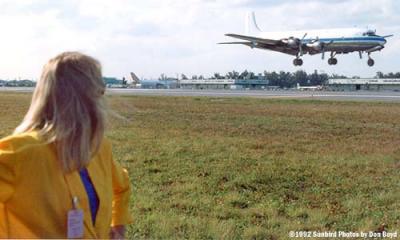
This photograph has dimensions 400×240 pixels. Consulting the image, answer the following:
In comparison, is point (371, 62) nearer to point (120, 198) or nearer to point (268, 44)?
point (268, 44)

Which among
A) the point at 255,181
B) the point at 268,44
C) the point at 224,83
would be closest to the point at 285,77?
the point at 224,83

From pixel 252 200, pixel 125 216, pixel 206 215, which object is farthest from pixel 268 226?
pixel 125 216

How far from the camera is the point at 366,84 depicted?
300 ft

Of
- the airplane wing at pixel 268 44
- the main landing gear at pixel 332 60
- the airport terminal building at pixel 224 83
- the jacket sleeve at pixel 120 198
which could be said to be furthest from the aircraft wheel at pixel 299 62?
the airport terminal building at pixel 224 83

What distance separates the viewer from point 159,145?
11188 mm

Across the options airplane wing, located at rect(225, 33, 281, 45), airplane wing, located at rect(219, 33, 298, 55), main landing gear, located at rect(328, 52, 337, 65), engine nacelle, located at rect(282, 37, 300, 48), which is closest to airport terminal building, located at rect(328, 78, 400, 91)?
airplane wing, located at rect(219, 33, 298, 55)

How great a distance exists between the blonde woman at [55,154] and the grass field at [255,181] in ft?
0.51

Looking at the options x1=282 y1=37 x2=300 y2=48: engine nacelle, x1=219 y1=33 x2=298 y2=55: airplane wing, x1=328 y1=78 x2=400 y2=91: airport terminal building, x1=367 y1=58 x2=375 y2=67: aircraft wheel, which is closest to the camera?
x1=367 y1=58 x2=375 y2=67: aircraft wheel

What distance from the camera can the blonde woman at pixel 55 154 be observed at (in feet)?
6.98

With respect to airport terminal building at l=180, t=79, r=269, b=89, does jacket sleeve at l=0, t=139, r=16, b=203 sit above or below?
above

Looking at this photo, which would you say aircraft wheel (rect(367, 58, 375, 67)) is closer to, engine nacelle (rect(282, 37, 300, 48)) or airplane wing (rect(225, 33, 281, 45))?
engine nacelle (rect(282, 37, 300, 48))

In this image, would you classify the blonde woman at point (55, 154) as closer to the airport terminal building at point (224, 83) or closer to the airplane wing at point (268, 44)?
the airplane wing at point (268, 44)

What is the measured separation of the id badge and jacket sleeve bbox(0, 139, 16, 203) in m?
0.24

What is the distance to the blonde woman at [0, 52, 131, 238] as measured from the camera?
2.13 meters
